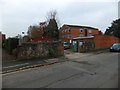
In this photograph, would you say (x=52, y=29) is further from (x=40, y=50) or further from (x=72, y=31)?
(x=40, y=50)

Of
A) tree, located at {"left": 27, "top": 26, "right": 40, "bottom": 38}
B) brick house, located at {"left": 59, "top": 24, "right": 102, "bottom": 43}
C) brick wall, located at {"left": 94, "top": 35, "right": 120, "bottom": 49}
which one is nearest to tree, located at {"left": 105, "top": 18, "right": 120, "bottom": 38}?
brick house, located at {"left": 59, "top": 24, "right": 102, "bottom": 43}

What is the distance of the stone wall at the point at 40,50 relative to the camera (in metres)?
22.3

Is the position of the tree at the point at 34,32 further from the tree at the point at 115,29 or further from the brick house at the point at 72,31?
the tree at the point at 115,29

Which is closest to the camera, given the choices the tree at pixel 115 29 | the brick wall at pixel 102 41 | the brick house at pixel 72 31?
the brick wall at pixel 102 41

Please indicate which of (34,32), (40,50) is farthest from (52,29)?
(40,50)

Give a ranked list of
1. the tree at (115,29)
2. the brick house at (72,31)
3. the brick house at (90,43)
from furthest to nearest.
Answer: the brick house at (72,31) < the tree at (115,29) < the brick house at (90,43)

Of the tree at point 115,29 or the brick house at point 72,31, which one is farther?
the brick house at point 72,31

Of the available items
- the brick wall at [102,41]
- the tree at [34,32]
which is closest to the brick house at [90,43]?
the brick wall at [102,41]

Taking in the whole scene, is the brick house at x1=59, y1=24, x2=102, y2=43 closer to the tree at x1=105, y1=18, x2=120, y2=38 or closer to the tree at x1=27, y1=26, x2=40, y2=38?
the tree at x1=105, y1=18, x2=120, y2=38

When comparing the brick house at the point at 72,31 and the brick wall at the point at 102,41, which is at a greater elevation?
the brick house at the point at 72,31

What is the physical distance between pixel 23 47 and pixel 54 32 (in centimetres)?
5101

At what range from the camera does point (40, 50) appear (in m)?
23.8

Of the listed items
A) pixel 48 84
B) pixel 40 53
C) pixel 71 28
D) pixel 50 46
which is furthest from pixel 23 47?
pixel 71 28

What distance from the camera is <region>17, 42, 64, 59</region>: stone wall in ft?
73.2
